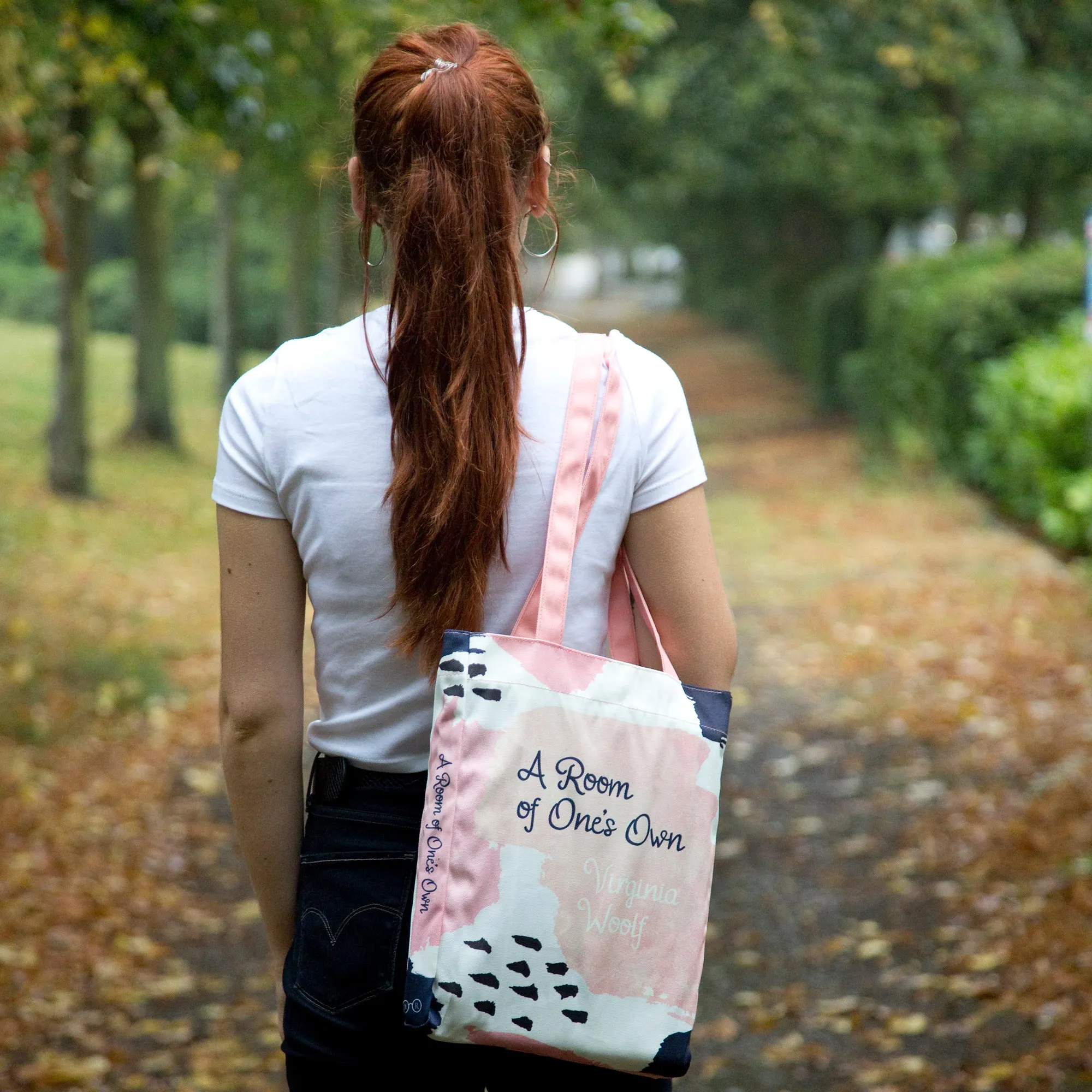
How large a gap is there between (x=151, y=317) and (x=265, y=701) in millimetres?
13674

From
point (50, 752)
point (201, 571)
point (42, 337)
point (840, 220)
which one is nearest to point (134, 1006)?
point (50, 752)

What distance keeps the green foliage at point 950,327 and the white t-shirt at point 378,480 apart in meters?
11.0

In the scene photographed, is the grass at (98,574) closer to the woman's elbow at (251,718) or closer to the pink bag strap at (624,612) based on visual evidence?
the woman's elbow at (251,718)

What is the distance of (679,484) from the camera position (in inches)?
65.6

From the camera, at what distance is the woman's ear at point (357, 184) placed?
1.69 metres

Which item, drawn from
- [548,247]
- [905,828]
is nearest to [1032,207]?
[905,828]

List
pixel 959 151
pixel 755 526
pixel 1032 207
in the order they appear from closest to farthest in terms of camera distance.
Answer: pixel 755 526 < pixel 1032 207 < pixel 959 151

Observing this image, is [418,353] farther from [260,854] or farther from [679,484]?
[260,854]

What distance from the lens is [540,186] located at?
1694 millimetres

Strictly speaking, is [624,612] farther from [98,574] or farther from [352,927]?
[98,574]

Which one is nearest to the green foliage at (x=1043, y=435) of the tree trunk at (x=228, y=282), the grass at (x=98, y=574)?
the grass at (x=98, y=574)

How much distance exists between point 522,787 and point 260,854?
468mm

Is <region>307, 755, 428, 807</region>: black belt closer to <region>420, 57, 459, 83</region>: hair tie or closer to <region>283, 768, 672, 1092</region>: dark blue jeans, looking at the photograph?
<region>283, 768, 672, 1092</region>: dark blue jeans

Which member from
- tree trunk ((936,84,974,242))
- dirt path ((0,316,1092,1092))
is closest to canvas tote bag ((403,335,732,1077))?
dirt path ((0,316,1092,1092))
